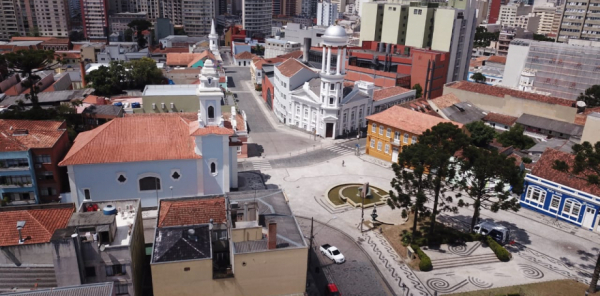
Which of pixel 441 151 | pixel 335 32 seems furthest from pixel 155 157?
pixel 335 32

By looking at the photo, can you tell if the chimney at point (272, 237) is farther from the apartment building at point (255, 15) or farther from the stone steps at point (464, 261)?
the apartment building at point (255, 15)

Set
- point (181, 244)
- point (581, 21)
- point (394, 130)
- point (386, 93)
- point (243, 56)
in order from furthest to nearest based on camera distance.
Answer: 1. point (243, 56)
2. point (581, 21)
3. point (386, 93)
4. point (394, 130)
5. point (181, 244)

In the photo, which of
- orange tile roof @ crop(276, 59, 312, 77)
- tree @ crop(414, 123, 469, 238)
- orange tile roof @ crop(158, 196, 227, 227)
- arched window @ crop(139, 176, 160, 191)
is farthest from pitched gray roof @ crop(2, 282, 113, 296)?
orange tile roof @ crop(276, 59, 312, 77)

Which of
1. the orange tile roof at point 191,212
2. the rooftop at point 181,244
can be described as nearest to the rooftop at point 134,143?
the orange tile roof at point 191,212

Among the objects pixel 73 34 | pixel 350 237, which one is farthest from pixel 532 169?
pixel 73 34

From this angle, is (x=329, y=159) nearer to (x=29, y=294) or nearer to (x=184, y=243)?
(x=184, y=243)

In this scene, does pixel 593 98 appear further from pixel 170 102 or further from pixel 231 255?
pixel 231 255

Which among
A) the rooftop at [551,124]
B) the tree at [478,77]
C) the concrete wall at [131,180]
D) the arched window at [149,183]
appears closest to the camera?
the concrete wall at [131,180]
